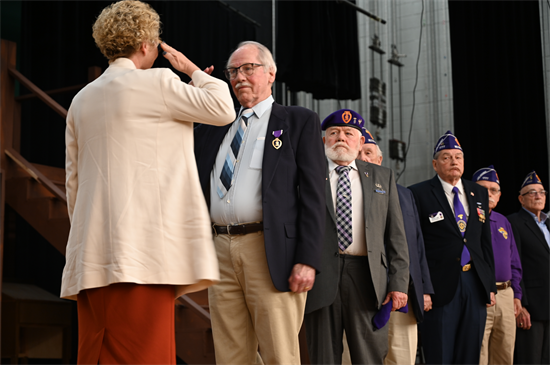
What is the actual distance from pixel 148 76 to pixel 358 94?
4.98 metres

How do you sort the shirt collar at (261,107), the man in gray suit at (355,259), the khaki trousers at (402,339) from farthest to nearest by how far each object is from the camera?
the khaki trousers at (402,339) < the man in gray suit at (355,259) < the shirt collar at (261,107)

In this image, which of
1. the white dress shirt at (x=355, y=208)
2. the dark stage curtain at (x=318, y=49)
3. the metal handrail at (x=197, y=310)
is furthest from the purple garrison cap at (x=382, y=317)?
the dark stage curtain at (x=318, y=49)

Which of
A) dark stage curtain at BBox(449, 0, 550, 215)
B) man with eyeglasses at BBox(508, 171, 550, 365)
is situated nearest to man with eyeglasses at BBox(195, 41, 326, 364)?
man with eyeglasses at BBox(508, 171, 550, 365)

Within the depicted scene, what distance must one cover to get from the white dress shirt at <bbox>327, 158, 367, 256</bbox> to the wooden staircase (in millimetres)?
1299

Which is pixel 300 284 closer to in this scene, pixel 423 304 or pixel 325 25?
pixel 423 304

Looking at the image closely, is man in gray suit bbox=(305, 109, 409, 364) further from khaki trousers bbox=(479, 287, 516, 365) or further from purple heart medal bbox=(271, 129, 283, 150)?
khaki trousers bbox=(479, 287, 516, 365)

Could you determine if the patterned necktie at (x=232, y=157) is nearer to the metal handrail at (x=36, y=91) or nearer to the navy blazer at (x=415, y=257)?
the navy blazer at (x=415, y=257)

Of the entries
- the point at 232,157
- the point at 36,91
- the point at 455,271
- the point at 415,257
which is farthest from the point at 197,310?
the point at 36,91

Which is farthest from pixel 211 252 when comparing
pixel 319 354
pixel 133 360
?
pixel 319 354

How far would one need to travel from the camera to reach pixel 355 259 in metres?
2.80

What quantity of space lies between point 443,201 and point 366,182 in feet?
4.22

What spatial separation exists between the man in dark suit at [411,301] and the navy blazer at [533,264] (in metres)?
1.84

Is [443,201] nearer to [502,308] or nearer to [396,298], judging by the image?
[502,308]

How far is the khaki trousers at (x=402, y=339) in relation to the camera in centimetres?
346
